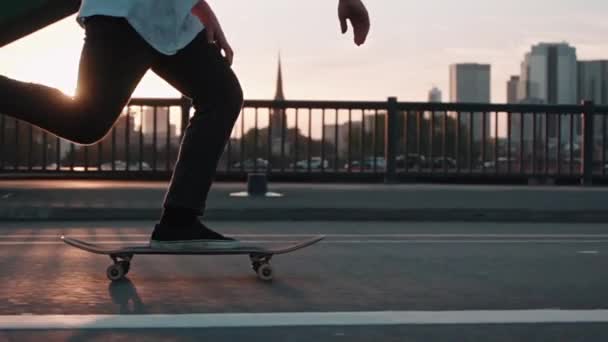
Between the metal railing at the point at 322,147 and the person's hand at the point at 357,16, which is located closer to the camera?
the person's hand at the point at 357,16

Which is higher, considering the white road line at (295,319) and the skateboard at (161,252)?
the skateboard at (161,252)

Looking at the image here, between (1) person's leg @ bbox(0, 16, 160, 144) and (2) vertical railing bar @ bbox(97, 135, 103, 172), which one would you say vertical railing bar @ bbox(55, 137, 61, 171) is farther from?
(1) person's leg @ bbox(0, 16, 160, 144)

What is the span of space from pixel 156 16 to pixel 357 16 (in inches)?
34.6

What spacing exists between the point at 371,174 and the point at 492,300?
14.9 m

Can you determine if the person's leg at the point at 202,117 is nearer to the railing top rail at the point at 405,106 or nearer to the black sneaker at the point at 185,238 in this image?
the black sneaker at the point at 185,238

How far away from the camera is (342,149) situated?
20422mm

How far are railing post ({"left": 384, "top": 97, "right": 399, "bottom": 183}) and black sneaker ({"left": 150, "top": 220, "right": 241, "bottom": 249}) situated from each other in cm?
1420

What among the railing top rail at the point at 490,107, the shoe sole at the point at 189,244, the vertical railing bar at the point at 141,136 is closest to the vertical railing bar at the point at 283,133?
the railing top rail at the point at 490,107

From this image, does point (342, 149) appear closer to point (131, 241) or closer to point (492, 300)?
point (131, 241)

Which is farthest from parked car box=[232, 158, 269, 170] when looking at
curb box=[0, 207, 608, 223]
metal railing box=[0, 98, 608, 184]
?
curb box=[0, 207, 608, 223]

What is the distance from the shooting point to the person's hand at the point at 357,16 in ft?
14.9

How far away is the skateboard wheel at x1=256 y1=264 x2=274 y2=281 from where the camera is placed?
16.1 ft

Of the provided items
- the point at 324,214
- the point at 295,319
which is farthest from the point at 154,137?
the point at 295,319

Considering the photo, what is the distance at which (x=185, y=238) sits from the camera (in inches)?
191
